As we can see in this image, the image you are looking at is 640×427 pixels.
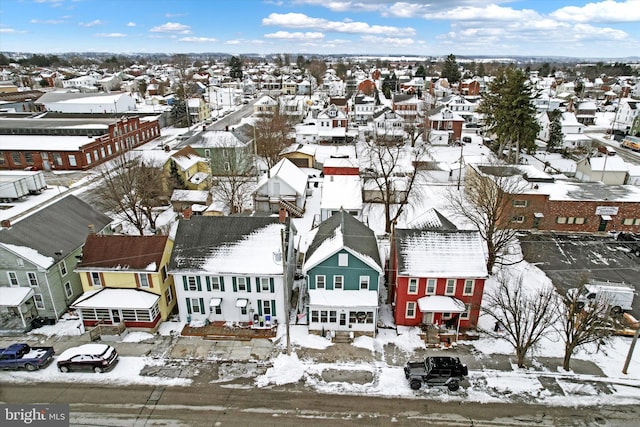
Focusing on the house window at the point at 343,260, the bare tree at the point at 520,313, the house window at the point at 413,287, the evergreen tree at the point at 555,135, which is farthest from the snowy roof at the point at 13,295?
the evergreen tree at the point at 555,135

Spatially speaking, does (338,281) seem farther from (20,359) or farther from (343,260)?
(20,359)

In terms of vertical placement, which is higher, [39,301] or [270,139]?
[270,139]

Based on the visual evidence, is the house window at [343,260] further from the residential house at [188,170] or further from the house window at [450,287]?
the residential house at [188,170]

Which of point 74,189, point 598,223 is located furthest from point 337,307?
point 74,189

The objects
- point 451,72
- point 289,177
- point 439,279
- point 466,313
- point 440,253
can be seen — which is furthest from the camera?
point 451,72

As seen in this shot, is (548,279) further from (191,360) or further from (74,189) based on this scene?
(74,189)

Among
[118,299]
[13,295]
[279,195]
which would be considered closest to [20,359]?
[13,295]
